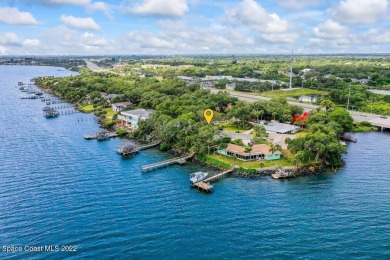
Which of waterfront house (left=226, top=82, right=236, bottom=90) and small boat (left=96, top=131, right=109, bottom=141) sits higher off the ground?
waterfront house (left=226, top=82, right=236, bottom=90)

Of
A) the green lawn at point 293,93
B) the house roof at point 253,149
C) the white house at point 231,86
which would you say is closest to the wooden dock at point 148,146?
the house roof at point 253,149

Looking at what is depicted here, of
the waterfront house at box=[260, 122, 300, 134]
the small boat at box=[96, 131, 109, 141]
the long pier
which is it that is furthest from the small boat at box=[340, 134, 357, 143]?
the small boat at box=[96, 131, 109, 141]

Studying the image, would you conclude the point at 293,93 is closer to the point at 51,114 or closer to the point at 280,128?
the point at 280,128

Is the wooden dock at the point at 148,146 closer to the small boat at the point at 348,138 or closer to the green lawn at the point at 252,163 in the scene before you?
the green lawn at the point at 252,163

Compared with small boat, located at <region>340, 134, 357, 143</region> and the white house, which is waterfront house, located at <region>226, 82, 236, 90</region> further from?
small boat, located at <region>340, 134, 357, 143</region>

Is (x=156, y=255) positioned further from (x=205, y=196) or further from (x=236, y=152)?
(x=236, y=152)

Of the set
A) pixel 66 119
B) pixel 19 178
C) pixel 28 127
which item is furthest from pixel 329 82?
pixel 19 178

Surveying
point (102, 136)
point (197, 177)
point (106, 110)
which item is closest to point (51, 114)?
point (106, 110)

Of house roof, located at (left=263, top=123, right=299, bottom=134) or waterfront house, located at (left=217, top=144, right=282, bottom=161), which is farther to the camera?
house roof, located at (left=263, top=123, right=299, bottom=134)

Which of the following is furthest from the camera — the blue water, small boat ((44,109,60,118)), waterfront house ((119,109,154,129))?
small boat ((44,109,60,118))
